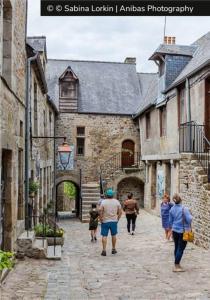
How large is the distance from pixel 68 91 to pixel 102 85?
264 cm

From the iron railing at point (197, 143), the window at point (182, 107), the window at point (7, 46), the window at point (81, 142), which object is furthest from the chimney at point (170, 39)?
the window at point (7, 46)

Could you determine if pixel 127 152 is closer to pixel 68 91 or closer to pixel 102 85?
pixel 102 85

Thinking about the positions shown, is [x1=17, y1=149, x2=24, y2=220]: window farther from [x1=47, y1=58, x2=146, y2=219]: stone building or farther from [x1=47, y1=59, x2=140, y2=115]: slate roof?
[x1=47, y1=59, x2=140, y2=115]: slate roof

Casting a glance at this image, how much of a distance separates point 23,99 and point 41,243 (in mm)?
3740

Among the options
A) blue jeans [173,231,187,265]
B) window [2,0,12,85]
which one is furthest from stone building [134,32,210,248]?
window [2,0,12,85]

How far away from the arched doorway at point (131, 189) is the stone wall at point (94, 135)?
1519mm

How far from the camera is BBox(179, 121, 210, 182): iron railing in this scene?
1423cm

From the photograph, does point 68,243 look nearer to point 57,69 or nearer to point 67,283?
point 67,283

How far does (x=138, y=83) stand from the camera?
30.6 metres

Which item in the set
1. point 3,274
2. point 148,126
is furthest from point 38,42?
point 3,274

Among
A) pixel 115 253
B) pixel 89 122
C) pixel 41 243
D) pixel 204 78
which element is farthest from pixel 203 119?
pixel 89 122

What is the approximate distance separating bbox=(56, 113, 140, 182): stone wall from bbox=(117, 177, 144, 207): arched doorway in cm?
152

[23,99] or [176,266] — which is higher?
[23,99]

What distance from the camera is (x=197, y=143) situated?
15398mm
